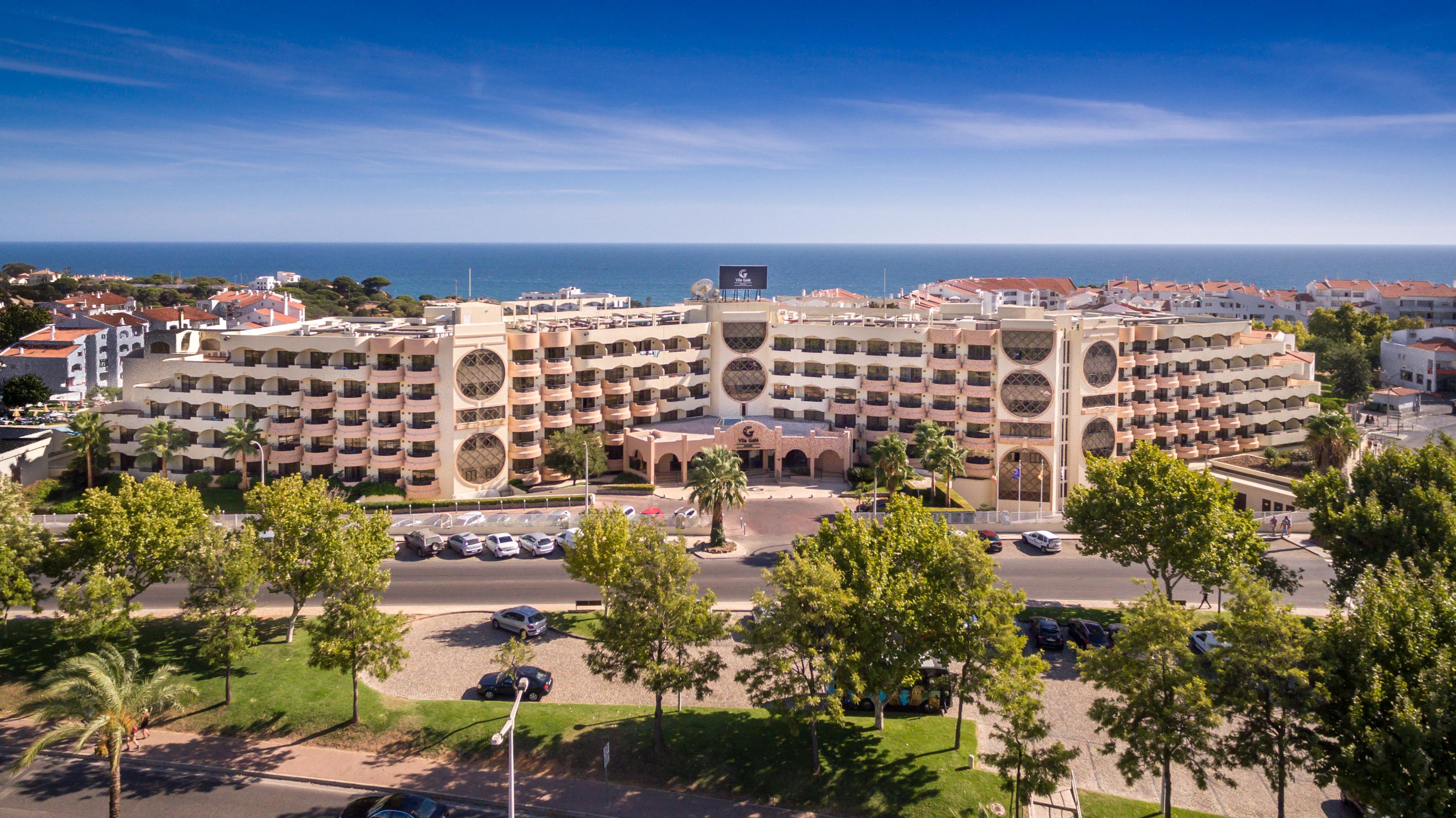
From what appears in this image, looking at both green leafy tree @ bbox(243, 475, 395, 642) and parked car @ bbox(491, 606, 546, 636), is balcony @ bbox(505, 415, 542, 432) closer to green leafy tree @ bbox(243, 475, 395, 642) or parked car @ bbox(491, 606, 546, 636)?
parked car @ bbox(491, 606, 546, 636)

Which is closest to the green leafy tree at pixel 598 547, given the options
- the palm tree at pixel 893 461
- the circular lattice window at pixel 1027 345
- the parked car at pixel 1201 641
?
the palm tree at pixel 893 461

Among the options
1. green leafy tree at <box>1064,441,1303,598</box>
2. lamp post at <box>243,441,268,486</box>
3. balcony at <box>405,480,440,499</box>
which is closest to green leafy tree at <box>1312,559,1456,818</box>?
green leafy tree at <box>1064,441,1303,598</box>

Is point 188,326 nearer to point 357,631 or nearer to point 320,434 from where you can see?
point 320,434

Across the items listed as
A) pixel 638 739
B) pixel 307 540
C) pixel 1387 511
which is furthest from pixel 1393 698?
pixel 307 540

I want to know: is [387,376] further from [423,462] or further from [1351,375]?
[1351,375]

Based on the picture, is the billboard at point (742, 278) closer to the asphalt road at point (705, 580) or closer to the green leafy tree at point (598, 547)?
the asphalt road at point (705, 580)
